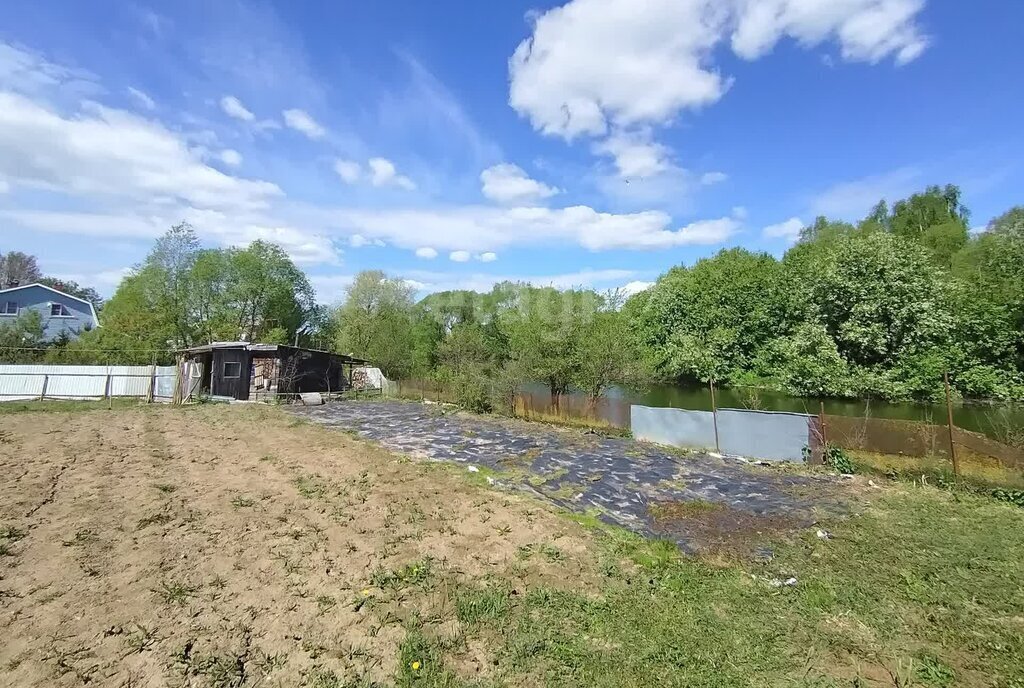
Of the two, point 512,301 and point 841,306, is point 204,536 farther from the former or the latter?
point 512,301

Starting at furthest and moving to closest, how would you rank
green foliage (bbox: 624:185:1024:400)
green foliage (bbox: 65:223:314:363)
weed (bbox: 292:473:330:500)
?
green foliage (bbox: 65:223:314:363) → green foliage (bbox: 624:185:1024:400) → weed (bbox: 292:473:330:500)

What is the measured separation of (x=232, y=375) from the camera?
79.4 ft

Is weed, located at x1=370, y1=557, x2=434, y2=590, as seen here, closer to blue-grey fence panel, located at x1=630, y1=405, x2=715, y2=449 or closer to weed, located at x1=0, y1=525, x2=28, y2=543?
weed, located at x1=0, y1=525, x2=28, y2=543

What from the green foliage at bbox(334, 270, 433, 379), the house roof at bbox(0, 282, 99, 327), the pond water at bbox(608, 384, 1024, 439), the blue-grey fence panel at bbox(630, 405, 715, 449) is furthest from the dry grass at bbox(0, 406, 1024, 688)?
the house roof at bbox(0, 282, 99, 327)

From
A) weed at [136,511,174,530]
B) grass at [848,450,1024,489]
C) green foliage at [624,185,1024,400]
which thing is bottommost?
weed at [136,511,174,530]

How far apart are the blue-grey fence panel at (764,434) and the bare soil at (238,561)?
237 inches

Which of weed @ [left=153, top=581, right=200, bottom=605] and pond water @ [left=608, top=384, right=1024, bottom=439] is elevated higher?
pond water @ [left=608, top=384, right=1024, bottom=439]

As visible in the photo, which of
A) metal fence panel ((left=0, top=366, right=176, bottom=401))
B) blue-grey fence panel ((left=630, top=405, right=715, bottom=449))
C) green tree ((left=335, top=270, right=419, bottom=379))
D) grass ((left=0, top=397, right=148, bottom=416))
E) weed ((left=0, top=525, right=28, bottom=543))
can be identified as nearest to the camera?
weed ((left=0, top=525, right=28, bottom=543))

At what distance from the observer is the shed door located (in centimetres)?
2401

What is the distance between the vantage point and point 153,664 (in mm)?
3359

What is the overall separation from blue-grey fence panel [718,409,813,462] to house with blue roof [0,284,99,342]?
3751 centimetres

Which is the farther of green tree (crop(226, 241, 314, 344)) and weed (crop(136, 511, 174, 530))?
green tree (crop(226, 241, 314, 344))

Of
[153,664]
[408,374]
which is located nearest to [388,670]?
[153,664]

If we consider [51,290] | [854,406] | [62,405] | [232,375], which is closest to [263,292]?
[51,290]
